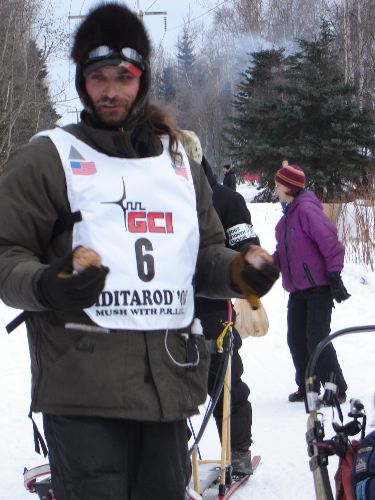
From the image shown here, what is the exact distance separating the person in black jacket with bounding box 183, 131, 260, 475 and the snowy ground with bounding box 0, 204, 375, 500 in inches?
7.4

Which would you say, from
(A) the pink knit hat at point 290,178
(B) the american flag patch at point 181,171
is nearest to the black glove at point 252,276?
(B) the american flag patch at point 181,171

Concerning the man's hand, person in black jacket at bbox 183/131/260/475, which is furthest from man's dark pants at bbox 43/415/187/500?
person in black jacket at bbox 183/131/260/475

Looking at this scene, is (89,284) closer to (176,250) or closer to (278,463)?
(176,250)

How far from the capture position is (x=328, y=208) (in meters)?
13.3

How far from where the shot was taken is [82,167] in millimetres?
2189

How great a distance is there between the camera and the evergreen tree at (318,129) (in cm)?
2309

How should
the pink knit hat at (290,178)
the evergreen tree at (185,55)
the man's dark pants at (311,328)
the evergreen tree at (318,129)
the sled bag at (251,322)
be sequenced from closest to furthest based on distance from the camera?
the sled bag at (251,322) → the man's dark pants at (311,328) → the pink knit hat at (290,178) → the evergreen tree at (318,129) → the evergreen tree at (185,55)

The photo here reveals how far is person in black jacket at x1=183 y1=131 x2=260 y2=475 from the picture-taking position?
13.4ft

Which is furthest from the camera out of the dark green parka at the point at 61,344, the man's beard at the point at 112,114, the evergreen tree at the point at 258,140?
the evergreen tree at the point at 258,140

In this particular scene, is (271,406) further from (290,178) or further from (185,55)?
(185,55)

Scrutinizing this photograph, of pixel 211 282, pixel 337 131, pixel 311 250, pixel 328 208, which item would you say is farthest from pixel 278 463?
A: pixel 337 131

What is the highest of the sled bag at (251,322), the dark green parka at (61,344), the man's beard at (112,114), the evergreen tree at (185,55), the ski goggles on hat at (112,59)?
the evergreen tree at (185,55)

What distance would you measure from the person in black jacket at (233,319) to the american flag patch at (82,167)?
1.65m

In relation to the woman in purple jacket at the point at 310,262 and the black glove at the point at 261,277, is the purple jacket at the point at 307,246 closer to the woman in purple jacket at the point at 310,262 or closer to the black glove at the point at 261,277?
the woman in purple jacket at the point at 310,262
